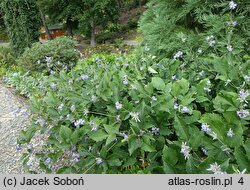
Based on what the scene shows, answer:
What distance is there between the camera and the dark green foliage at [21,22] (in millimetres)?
11156

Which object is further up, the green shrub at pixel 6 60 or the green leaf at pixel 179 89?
the green leaf at pixel 179 89

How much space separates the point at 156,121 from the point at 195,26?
164 cm

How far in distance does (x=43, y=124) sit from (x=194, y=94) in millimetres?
1042

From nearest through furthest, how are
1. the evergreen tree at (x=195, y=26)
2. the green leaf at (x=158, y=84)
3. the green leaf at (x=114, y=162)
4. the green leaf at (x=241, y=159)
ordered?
the green leaf at (x=241, y=159), the green leaf at (x=114, y=162), the green leaf at (x=158, y=84), the evergreen tree at (x=195, y=26)

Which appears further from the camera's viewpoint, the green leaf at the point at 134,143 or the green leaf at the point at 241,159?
the green leaf at the point at 134,143

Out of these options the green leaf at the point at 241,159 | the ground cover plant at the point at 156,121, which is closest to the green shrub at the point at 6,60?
the ground cover plant at the point at 156,121

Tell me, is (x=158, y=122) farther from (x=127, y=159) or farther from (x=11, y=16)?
(x=11, y=16)

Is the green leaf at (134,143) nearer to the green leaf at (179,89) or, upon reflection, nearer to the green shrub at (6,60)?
the green leaf at (179,89)

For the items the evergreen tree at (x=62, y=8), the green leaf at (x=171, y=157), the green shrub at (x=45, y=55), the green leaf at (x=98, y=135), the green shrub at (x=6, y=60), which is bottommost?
the green shrub at (x=6, y=60)

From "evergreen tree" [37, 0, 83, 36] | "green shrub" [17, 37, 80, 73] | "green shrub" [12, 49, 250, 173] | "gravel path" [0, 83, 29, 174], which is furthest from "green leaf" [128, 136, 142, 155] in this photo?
"evergreen tree" [37, 0, 83, 36]

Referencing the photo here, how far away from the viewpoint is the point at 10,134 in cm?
407

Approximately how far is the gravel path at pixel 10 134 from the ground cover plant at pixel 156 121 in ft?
2.23

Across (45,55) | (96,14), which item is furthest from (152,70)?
(96,14)

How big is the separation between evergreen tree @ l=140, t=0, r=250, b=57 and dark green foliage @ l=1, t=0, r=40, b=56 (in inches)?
353
